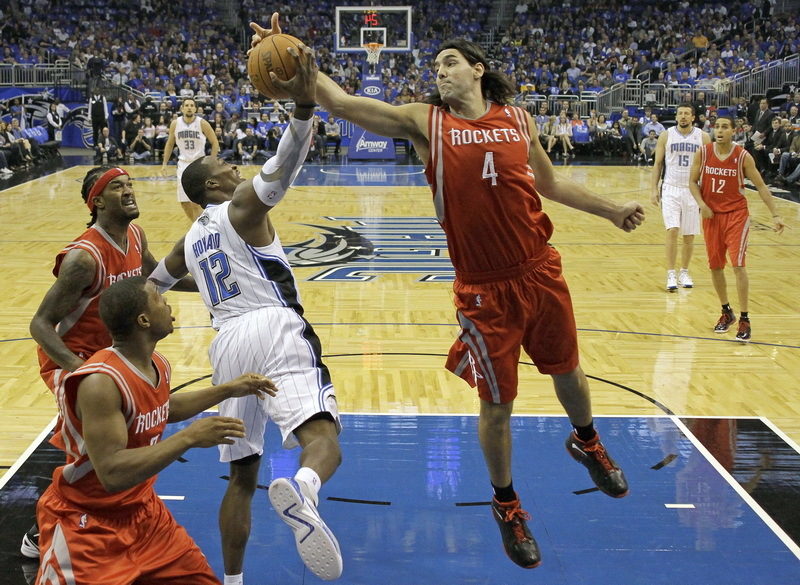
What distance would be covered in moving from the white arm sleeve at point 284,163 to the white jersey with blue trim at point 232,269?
289 millimetres

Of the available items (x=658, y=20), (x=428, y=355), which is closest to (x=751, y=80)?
(x=658, y=20)

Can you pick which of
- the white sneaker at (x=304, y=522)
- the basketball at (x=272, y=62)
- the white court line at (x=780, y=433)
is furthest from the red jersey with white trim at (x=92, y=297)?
the white court line at (x=780, y=433)

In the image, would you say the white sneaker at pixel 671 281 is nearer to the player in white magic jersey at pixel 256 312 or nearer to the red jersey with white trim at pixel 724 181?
the red jersey with white trim at pixel 724 181

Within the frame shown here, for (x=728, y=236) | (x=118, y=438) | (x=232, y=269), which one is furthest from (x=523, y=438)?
A: (x=728, y=236)

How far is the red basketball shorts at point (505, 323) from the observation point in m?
3.79

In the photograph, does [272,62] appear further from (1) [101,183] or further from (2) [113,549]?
(2) [113,549]

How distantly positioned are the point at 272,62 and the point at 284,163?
0.37m

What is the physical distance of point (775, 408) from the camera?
6160 mm

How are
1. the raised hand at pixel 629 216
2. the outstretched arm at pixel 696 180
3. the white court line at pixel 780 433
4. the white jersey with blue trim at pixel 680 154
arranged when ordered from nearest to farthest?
the raised hand at pixel 629 216 → the white court line at pixel 780 433 → the outstretched arm at pixel 696 180 → the white jersey with blue trim at pixel 680 154

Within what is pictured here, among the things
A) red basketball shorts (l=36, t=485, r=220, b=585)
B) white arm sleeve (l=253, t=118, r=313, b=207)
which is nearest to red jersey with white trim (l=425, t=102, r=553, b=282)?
white arm sleeve (l=253, t=118, r=313, b=207)

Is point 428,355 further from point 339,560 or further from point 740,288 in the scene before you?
point 339,560

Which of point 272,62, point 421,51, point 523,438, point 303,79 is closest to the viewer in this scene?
point 303,79

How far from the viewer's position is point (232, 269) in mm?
3625

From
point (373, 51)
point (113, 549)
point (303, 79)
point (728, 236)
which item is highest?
point (373, 51)
